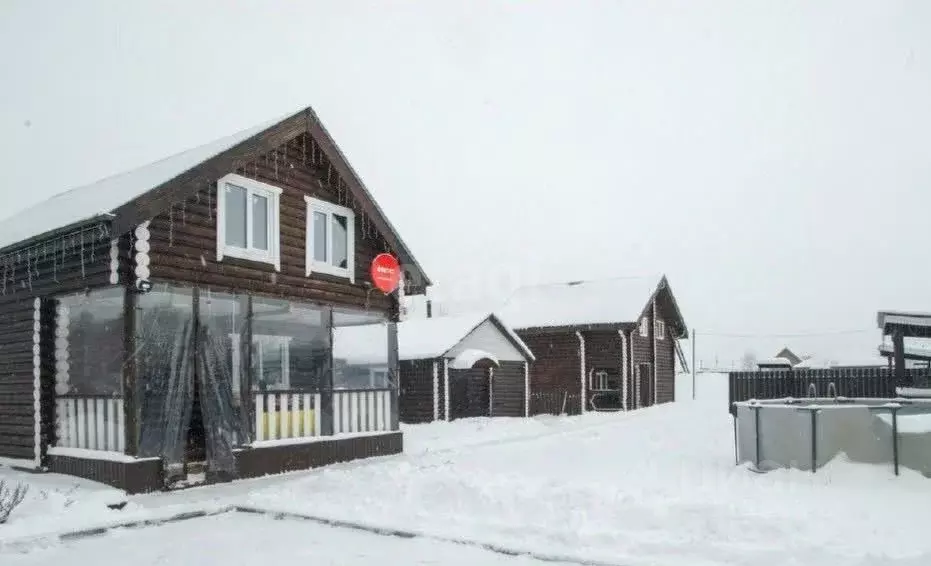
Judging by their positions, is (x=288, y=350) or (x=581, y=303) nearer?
(x=288, y=350)

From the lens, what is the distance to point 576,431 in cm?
2522

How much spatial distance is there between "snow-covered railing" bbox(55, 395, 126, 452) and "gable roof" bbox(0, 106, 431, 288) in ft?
9.74

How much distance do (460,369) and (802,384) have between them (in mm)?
12877

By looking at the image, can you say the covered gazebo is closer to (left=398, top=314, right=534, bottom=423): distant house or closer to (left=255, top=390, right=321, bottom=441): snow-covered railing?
(left=255, top=390, right=321, bottom=441): snow-covered railing

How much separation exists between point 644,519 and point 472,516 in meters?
2.20

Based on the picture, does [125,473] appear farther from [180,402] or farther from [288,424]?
[288,424]

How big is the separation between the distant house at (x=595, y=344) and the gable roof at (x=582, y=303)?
0.05 meters

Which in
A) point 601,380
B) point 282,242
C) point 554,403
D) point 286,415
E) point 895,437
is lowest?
point 554,403

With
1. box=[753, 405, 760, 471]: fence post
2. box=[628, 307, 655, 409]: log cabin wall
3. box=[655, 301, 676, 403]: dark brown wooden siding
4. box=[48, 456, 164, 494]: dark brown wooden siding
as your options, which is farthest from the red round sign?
box=[655, 301, 676, 403]: dark brown wooden siding

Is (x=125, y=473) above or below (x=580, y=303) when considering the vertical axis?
below

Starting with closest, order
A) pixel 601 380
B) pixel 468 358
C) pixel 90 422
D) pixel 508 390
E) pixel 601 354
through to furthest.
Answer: pixel 90 422 < pixel 468 358 < pixel 508 390 < pixel 601 354 < pixel 601 380

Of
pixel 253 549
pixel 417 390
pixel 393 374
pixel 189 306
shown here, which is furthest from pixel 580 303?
pixel 253 549

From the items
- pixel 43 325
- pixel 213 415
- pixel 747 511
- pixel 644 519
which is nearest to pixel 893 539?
pixel 747 511

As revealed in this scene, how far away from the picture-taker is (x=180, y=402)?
1314cm
